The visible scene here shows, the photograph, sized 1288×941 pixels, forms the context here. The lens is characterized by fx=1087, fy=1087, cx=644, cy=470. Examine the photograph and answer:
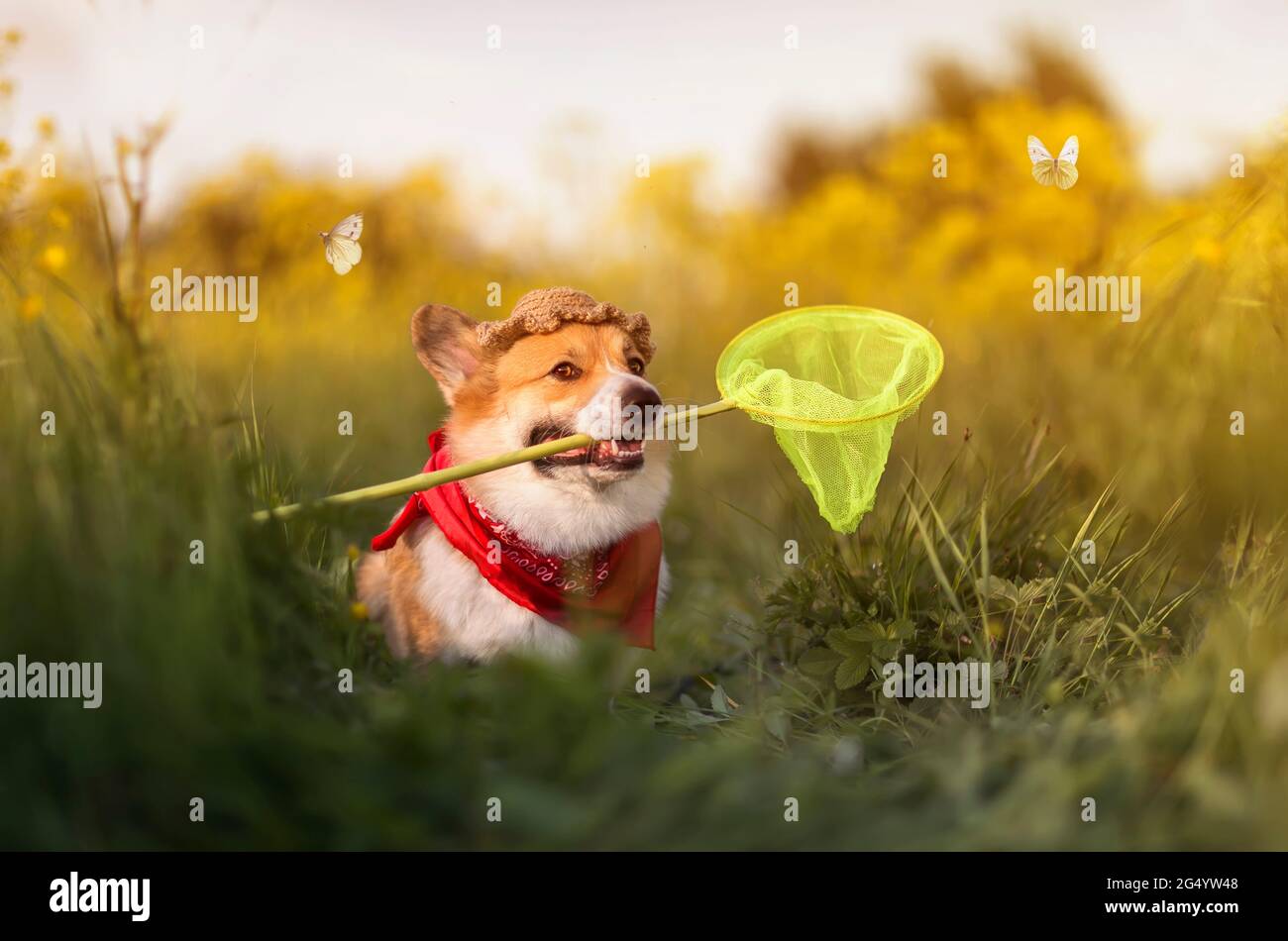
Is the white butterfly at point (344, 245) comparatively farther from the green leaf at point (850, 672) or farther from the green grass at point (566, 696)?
the green leaf at point (850, 672)

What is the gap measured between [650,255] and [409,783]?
657 cm

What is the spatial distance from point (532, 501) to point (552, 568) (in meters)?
0.25

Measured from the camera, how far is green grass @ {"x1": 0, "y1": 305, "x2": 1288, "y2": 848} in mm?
2453

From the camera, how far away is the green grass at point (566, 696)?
245 cm

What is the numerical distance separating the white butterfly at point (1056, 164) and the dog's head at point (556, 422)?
1.73 m

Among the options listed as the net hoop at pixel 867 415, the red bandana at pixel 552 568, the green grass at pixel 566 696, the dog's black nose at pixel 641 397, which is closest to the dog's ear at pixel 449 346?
the red bandana at pixel 552 568

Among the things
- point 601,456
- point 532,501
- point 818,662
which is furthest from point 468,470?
point 818,662

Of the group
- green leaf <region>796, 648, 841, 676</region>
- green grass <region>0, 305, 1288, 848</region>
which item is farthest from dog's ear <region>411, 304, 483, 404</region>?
green leaf <region>796, 648, 841, 676</region>

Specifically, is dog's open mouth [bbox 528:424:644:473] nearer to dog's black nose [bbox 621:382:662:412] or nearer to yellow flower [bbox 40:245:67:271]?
dog's black nose [bbox 621:382:662:412]

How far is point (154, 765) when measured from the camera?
8.17ft

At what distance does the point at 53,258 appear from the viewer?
345 centimetres
